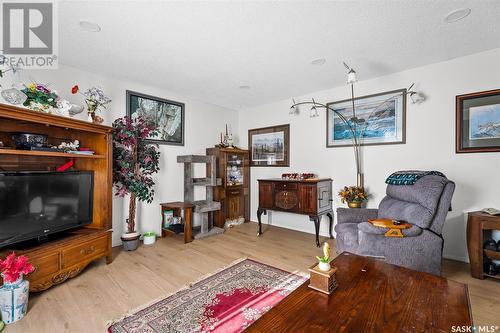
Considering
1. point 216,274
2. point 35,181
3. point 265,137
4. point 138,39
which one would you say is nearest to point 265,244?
point 216,274

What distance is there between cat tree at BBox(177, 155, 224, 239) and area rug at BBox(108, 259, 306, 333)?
128cm

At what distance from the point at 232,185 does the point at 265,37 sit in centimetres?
→ 263

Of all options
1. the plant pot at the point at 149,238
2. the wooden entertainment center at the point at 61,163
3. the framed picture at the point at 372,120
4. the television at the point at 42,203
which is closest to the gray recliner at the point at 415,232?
the framed picture at the point at 372,120

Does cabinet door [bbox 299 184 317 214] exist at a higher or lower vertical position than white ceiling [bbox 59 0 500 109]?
lower

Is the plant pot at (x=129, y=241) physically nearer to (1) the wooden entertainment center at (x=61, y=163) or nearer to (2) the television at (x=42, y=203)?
(1) the wooden entertainment center at (x=61, y=163)

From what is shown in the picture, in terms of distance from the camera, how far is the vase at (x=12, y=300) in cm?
154

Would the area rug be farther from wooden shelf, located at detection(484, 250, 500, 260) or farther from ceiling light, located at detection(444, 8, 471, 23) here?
ceiling light, located at detection(444, 8, 471, 23)

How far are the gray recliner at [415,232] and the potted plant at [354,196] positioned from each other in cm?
64

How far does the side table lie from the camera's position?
82.3 inches

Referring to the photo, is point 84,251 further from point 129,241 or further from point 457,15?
point 457,15

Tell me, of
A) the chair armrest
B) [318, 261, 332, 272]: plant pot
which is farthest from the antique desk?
[318, 261, 332, 272]: plant pot

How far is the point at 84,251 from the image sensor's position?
224 centimetres

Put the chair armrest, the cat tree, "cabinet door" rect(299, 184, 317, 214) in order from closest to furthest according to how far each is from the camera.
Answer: the chair armrest
"cabinet door" rect(299, 184, 317, 214)
the cat tree

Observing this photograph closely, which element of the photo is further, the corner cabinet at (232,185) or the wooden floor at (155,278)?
the corner cabinet at (232,185)
